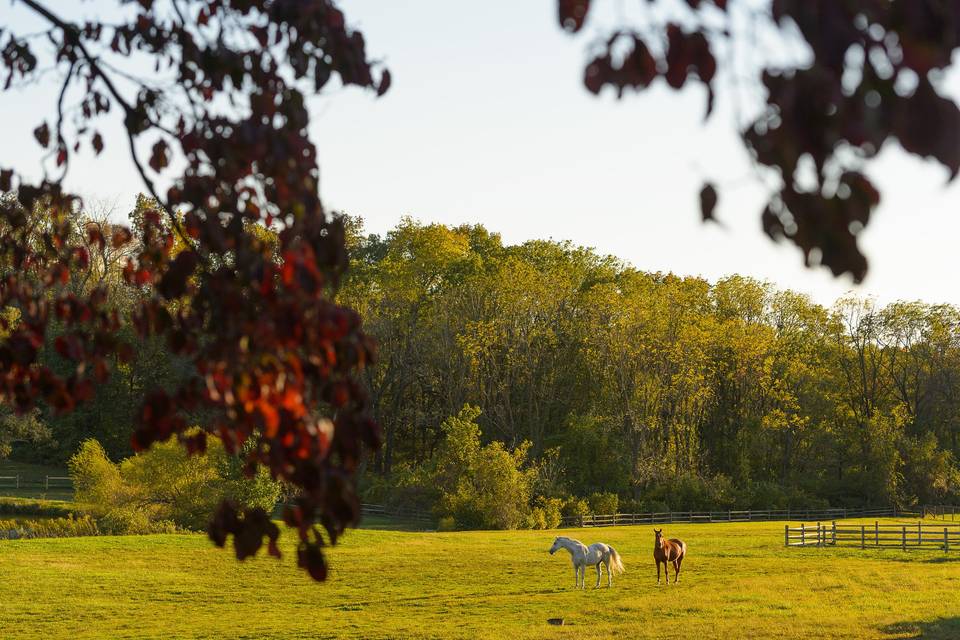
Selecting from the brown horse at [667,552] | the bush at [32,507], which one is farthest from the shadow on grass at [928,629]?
the bush at [32,507]

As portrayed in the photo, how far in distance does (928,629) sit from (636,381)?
132 feet

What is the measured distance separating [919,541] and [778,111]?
1488 inches

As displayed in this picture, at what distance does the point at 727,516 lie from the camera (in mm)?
56781

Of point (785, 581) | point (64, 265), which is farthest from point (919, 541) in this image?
point (64, 265)

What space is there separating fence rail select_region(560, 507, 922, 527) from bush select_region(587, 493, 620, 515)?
0.47 metres

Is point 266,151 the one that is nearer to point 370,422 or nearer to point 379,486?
point 370,422

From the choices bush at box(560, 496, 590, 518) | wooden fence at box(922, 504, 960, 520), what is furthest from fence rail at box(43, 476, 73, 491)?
wooden fence at box(922, 504, 960, 520)

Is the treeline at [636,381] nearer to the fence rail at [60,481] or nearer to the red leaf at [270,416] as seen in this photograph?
the fence rail at [60,481]

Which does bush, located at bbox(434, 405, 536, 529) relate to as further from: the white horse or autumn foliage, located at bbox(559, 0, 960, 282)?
autumn foliage, located at bbox(559, 0, 960, 282)

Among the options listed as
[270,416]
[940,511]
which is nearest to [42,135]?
[270,416]

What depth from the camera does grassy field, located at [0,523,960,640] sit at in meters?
19.2

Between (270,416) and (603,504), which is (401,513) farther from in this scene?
(270,416)

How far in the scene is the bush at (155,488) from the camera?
123ft

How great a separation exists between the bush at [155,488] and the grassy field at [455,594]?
314 cm
